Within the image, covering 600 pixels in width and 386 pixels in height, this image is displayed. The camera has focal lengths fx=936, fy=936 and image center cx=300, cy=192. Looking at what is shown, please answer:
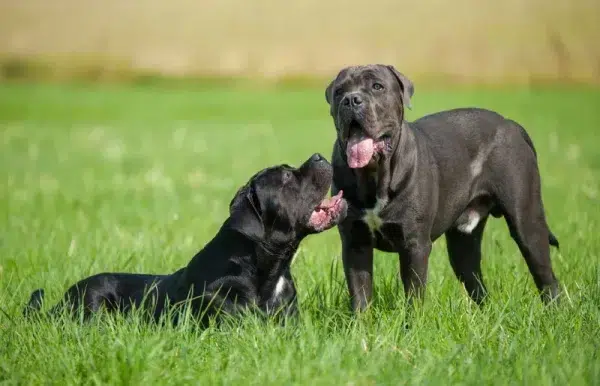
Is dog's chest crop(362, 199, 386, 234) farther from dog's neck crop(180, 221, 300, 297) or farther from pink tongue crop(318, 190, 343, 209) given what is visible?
dog's neck crop(180, 221, 300, 297)

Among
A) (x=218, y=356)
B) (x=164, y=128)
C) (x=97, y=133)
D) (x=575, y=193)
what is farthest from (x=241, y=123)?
(x=218, y=356)

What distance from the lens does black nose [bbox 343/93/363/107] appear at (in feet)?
18.9

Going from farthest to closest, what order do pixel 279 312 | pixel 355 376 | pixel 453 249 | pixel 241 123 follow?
pixel 241 123, pixel 453 249, pixel 279 312, pixel 355 376

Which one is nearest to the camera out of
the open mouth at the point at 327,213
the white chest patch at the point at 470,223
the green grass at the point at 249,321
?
the green grass at the point at 249,321

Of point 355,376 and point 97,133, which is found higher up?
point 355,376

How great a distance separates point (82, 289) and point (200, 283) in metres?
1.02

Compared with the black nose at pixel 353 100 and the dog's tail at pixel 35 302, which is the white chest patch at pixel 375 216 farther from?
the dog's tail at pixel 35 302

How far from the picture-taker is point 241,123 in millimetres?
28141

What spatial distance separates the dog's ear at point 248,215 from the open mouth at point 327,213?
32cm

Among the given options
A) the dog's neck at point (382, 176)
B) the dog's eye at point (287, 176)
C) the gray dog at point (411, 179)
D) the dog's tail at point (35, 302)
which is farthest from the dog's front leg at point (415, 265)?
the dog's tail at point (35, 302)

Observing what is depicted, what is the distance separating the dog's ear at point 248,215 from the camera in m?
5.74

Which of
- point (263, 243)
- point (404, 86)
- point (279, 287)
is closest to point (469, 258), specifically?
point (404, 86)

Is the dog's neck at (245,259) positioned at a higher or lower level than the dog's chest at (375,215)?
lower

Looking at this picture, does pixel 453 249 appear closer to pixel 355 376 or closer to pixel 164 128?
pixel 355 376
